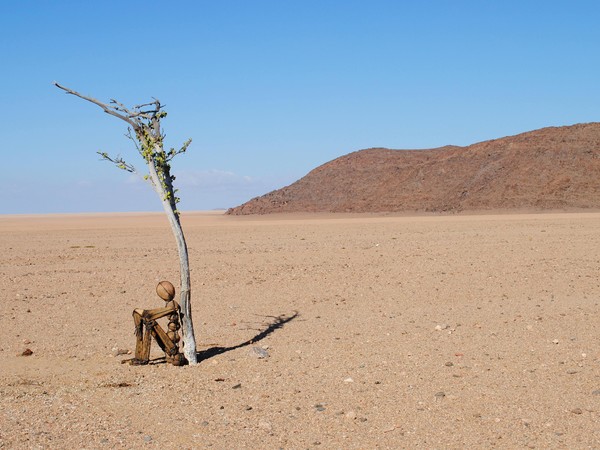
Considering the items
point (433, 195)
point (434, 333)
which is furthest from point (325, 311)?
point (433, 195)

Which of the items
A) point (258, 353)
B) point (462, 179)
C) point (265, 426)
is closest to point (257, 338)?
point (258, 353)

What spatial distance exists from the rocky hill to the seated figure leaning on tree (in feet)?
172

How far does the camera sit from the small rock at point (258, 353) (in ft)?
33.6

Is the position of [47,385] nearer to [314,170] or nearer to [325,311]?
[325,311]

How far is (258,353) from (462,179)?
58999 millimetres

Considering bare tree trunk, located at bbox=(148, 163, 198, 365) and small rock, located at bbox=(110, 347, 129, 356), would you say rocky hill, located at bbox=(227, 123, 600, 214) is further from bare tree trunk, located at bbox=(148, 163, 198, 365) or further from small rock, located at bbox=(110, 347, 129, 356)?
bare tree trunk, located at bbox=(148, 163, 198, 365)

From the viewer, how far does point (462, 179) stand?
66750 millimetres

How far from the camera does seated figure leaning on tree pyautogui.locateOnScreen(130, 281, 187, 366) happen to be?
32.1ft

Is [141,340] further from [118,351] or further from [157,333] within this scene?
[118,351]

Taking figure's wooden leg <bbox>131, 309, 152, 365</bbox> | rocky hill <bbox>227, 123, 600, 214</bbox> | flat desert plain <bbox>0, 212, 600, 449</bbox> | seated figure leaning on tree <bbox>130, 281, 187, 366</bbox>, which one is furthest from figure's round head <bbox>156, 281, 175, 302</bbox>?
rocky hill <bbox>227, 123, 600, 214</bbox>

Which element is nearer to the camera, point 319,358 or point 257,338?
point 319,358

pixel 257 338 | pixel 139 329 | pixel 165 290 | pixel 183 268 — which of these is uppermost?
pixel 183 268

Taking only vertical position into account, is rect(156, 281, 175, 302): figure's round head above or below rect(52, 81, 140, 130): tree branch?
below

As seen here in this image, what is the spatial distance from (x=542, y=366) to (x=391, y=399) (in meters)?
2.51
